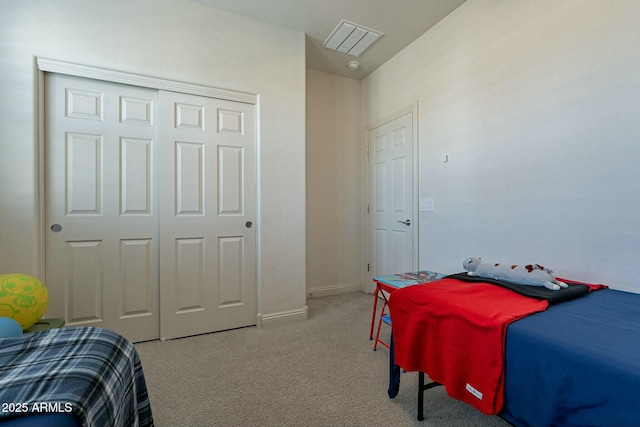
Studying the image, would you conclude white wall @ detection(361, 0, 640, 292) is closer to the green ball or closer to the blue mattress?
the blue mattress

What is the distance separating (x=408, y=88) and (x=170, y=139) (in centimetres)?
243

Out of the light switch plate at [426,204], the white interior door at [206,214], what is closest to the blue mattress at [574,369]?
the light switch plate at [426,204]

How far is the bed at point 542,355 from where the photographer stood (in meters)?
0.76

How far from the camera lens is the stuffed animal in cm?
140

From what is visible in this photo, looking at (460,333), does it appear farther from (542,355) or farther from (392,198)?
(392,198)

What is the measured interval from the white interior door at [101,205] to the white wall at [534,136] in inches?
100

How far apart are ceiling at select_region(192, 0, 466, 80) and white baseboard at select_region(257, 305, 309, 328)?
2.79 metres

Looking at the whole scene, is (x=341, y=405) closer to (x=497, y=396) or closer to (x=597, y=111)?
(x=497, y=396)

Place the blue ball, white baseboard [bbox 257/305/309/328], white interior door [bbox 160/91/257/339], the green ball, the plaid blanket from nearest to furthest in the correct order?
the plaid blanket
the blue ball
the green ball
white interior door [bbox 160/91/257/339]
white baseboard [bbox 257/305/309/328]

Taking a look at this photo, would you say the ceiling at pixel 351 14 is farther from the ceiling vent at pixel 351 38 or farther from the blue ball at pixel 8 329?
the blue ball at pixel 8 329

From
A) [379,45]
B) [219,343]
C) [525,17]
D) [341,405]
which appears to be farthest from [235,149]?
[525,17]

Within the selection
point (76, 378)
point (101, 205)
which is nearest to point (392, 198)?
point (101, 205)

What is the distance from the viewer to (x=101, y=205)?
214 cm

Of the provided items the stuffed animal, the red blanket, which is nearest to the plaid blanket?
the red blanket
